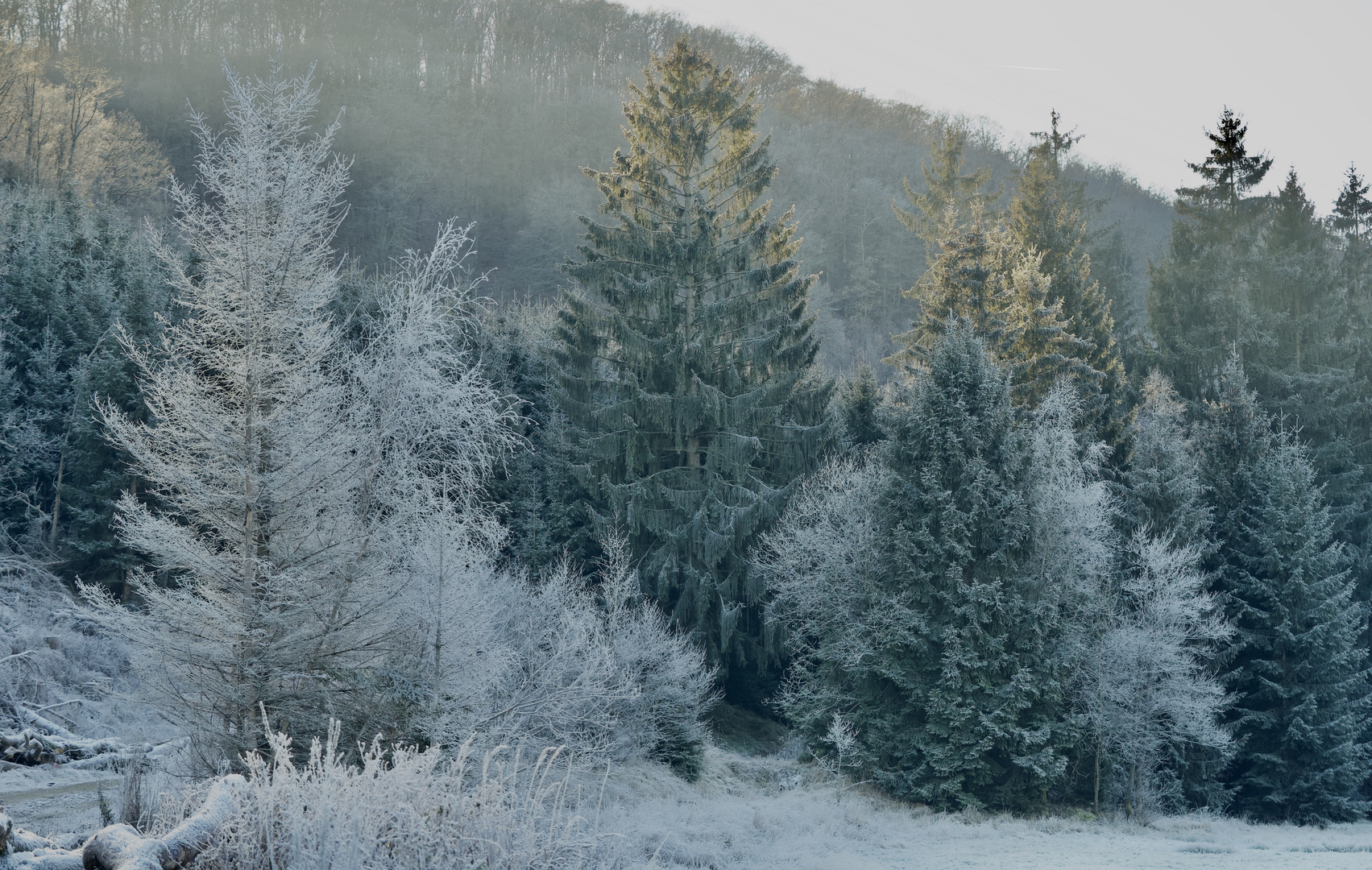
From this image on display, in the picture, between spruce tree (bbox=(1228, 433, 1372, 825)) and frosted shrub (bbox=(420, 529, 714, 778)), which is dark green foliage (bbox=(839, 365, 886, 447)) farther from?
spruce tree (bbox=(1228, 433, 1372, 825))

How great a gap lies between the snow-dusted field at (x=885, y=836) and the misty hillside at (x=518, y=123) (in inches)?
1194

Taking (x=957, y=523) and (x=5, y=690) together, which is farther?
(x=957, y=523)

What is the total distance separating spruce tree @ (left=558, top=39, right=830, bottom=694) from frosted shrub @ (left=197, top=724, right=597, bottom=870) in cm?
2037

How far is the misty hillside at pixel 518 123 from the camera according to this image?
158 ft

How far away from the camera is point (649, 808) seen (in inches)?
556

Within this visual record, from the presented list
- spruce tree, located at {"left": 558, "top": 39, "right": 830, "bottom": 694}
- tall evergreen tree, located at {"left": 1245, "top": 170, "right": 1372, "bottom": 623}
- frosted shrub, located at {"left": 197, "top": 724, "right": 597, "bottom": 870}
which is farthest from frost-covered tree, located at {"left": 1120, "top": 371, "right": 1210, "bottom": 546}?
frosted shrub, located at {"left": 197, "top": 724, "right": 597, "bottom": 870}

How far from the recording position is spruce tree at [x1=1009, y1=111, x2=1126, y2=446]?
87.1 ft

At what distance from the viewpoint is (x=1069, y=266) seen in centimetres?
3097

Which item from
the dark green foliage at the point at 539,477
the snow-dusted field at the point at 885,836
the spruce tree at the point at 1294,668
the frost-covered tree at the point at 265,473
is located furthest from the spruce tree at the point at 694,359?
the frost-covered tree at the point at 265,473

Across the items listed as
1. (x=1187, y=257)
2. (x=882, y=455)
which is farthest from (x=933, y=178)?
(x=882, y=455)

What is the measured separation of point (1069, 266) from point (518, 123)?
3523cm

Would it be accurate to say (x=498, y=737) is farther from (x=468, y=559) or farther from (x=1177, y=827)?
(x=1177, y=827)

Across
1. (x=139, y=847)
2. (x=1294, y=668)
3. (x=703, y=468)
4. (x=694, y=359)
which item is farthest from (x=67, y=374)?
(x=1294, y=668)

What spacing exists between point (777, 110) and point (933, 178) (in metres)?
23.3
